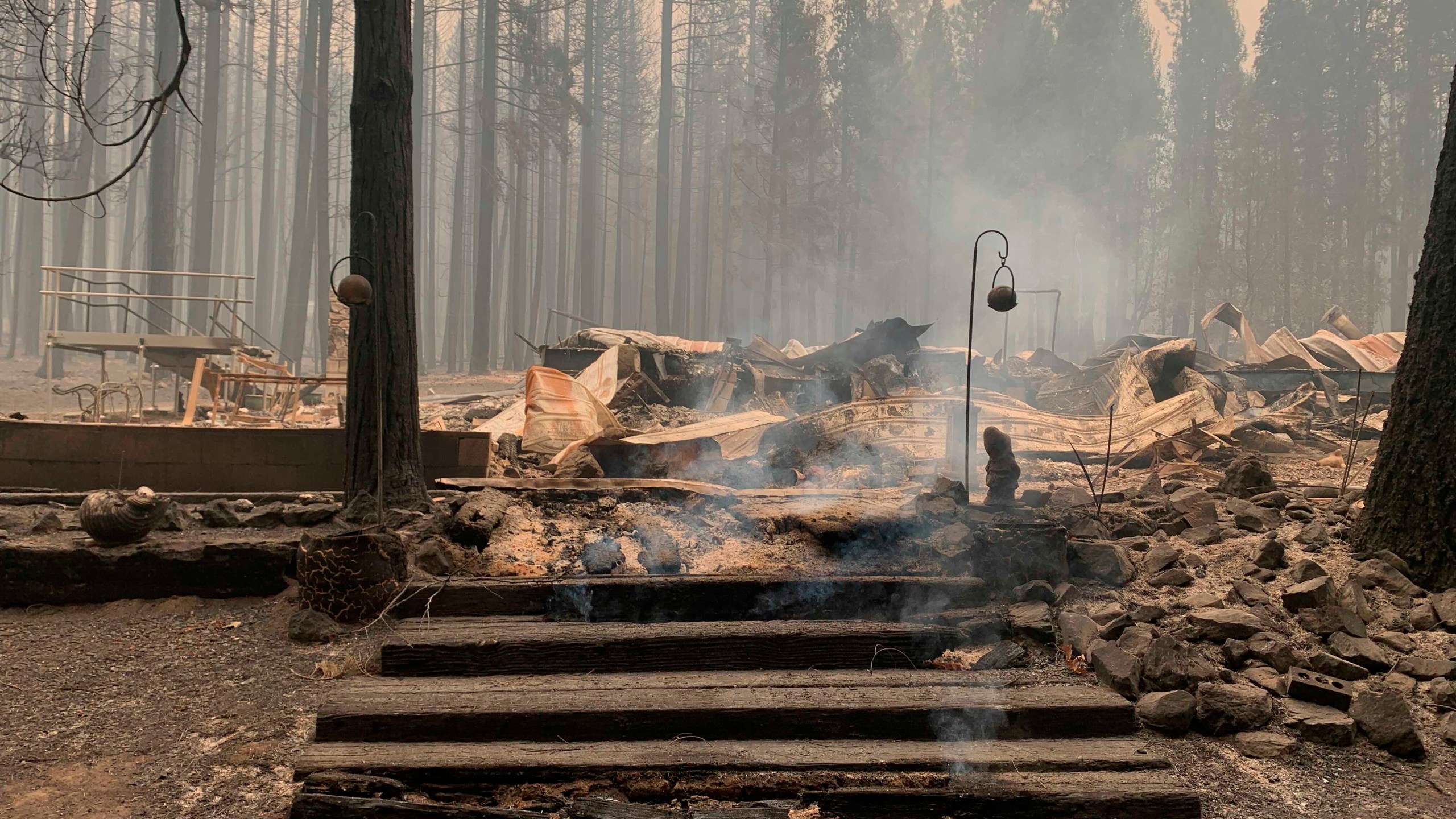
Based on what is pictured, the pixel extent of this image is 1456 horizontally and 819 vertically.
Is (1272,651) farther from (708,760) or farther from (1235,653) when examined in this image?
(708,760)

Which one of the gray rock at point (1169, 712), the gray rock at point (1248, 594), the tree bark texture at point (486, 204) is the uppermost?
the tree bark texture at point (486, 204)

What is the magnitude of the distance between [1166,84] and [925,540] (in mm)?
36626

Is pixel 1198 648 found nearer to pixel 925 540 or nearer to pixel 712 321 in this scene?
pixel 925 540

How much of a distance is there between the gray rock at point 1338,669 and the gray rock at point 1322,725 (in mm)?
270

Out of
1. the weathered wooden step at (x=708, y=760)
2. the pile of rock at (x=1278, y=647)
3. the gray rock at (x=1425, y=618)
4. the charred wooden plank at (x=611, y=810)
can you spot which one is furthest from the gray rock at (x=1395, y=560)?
the charred wooden plank at (x=611, y=810)

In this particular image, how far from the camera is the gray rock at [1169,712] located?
11.0 ft

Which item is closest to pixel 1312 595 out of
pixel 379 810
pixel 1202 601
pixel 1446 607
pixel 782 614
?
pixel 1202 601

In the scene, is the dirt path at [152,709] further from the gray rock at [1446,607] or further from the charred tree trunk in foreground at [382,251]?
the gray rock at [1446,607]

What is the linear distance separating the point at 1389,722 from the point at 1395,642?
2.43ft

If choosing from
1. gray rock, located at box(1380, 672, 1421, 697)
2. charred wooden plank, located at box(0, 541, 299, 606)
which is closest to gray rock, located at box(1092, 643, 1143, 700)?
gray rock, located at box(1380, 672, 1421, 697)

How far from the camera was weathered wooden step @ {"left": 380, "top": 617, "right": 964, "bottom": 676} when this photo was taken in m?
3.83

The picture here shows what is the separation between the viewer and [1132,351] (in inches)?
456

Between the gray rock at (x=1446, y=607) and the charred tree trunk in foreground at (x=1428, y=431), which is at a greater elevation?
the charred tree trunk in foreground at (x=1428, y=431)

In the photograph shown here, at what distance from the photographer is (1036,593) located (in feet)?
14.5
